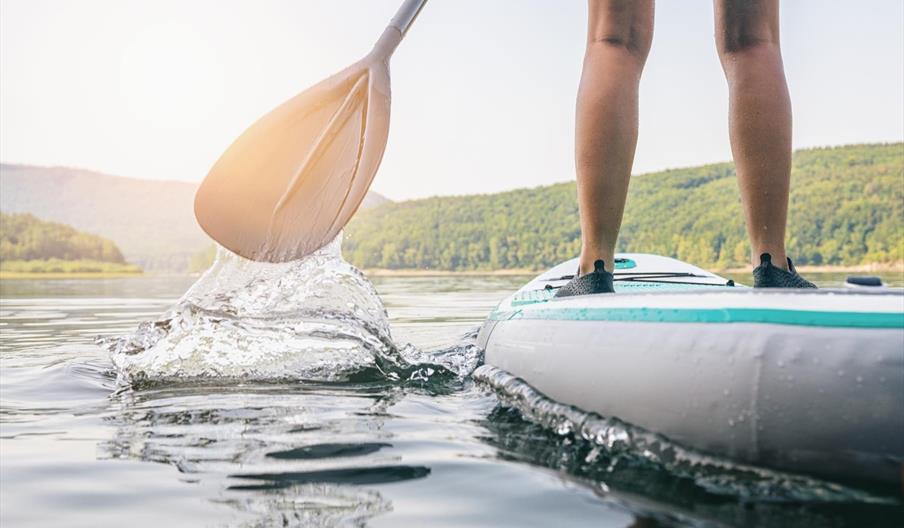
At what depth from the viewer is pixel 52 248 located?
232ft

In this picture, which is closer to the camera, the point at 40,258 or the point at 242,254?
the point at 242,254

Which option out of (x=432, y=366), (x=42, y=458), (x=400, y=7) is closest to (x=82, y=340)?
(x=432, y=366)

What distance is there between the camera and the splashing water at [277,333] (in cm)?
330

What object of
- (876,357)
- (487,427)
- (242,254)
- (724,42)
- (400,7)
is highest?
(400,7)

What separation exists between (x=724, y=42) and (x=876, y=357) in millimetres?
1227

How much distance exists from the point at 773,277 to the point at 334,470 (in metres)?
1.27

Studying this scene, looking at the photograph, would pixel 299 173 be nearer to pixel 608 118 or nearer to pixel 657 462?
pixel 608 118

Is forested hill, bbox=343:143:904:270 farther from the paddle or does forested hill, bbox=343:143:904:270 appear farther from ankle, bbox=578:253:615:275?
ankle, bbox=578:253:615:275

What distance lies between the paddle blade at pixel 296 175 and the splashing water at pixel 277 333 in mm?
134

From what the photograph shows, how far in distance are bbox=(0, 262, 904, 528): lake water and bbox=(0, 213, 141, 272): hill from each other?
60.1 meters

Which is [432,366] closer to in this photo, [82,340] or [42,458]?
[42,458]

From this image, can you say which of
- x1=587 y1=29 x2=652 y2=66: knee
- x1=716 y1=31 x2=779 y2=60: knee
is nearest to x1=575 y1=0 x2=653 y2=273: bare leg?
x1=587 y1=29 x2=652 y2=66: knee

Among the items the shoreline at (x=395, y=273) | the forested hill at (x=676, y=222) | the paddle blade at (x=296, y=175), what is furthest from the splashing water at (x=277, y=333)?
the forested hill at (x=676, y=222)

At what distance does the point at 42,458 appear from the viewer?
6.55 ft
